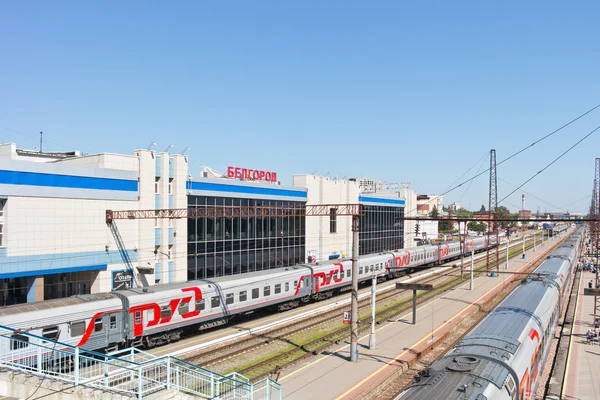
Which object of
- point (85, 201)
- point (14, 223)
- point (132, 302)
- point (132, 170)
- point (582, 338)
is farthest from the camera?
point (132, 170)

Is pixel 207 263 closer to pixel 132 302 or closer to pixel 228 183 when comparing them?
pixel 228 183

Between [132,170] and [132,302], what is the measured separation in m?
15.4

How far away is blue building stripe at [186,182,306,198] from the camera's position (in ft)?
136

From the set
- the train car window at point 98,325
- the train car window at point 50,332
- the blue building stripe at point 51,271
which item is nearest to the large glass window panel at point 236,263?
the blue building stripe at point 51,271

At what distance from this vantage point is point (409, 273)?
193 feet

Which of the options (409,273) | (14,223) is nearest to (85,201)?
(14,223)

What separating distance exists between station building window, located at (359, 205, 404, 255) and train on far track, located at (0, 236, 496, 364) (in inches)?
1077

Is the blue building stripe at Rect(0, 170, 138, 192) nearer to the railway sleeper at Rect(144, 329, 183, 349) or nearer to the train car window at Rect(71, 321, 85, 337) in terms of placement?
the train car window at Rect(71, 321, 85, 337)

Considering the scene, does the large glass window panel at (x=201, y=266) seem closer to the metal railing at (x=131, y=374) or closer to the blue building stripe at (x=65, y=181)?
the blue building stripe at (x=65, y=181)

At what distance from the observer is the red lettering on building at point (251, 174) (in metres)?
46.4

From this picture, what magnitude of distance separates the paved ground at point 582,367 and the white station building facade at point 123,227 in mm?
13755

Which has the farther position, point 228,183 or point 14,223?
point 228,183

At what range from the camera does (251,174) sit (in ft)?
161

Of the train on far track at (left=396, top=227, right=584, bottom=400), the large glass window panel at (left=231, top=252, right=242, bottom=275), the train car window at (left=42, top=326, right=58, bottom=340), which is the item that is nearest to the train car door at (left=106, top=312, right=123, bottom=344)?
the train car window at (left=42, top=326, right=58, bottom=340)
